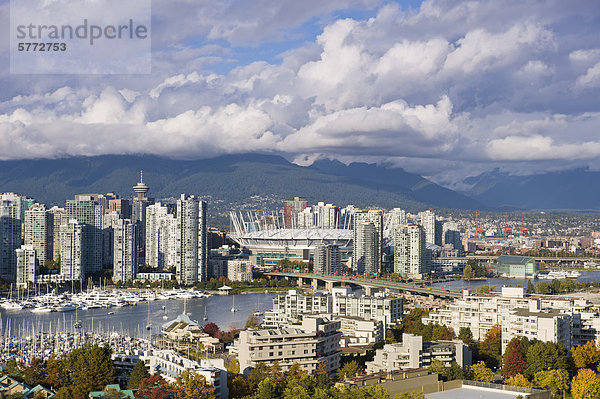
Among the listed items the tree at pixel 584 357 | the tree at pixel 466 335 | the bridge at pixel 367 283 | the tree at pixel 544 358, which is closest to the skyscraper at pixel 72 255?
the bridge at pixel 367 283

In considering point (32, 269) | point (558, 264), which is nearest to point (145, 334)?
point (32, 269)

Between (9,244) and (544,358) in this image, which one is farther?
(9,244)

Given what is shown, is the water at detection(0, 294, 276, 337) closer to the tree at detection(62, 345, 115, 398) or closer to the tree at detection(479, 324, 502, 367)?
the tree at detection(479, 324, 502, 367)

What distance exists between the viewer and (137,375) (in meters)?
10.1

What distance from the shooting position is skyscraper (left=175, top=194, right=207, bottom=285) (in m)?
29.0

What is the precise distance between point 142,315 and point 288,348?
1044cm

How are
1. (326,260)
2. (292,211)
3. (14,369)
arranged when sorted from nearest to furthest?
(14,369)
(326,260)
(292,211)

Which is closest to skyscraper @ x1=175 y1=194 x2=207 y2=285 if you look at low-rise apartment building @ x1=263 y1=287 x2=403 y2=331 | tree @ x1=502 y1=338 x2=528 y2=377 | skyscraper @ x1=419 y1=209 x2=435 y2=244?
low-rise apartment building @ x1=263 y1=287 x2=403 y2=331

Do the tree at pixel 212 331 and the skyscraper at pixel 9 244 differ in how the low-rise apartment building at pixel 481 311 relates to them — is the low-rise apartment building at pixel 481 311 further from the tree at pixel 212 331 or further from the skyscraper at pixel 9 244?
the skyscraper at pixel 9 244

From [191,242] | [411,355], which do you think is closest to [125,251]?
[191,242]

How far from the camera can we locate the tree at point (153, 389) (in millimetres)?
8875

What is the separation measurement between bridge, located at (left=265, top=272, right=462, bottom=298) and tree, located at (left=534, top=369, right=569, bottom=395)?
1268 centimetres

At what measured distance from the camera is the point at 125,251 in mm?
29172

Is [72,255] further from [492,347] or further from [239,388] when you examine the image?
[239,388]
